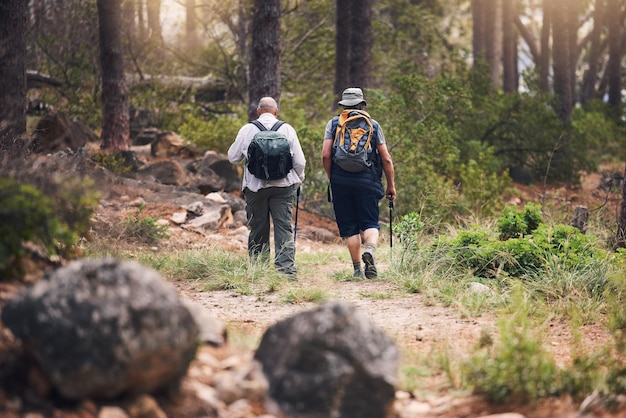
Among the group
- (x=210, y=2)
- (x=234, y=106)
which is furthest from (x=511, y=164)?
(x=210, y=2)

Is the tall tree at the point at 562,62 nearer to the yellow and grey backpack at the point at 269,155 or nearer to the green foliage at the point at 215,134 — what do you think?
the green foliage at the point at 215,134

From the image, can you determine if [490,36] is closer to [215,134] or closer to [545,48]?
[545,48]

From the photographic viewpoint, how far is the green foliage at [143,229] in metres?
10.9

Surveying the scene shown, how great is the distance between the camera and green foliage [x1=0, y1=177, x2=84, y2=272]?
451 centimetres

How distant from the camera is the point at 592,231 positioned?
36.8ft

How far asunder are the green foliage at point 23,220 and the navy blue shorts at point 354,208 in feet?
12.9

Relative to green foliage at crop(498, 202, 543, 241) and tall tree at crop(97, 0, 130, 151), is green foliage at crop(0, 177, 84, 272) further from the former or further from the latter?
tall tree at crop(97, 0, 130, 151)

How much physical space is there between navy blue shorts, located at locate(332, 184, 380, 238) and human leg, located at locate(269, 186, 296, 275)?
0.49 metres

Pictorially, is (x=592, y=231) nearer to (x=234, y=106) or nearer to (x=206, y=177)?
(x=206, y=177)

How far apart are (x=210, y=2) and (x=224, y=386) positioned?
17.1 m

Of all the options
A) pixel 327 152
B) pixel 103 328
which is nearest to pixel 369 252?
pixel 327 152

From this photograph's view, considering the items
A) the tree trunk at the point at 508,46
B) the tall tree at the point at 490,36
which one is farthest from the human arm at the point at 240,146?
the tree trunk at the point at 508,46

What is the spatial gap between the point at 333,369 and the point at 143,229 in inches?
290

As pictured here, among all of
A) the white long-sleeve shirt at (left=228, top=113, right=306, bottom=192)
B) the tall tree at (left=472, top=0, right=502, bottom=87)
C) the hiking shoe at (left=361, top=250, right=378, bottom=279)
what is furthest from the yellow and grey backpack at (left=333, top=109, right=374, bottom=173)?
the tall tree at (left=472, top=0, right=502, bottom=87)
